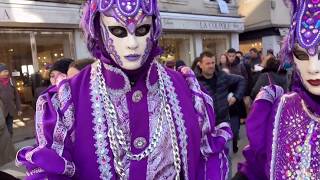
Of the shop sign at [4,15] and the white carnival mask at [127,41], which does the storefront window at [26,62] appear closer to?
the shop sign at [4,15]

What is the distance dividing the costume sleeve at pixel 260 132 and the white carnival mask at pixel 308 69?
0.72 ft

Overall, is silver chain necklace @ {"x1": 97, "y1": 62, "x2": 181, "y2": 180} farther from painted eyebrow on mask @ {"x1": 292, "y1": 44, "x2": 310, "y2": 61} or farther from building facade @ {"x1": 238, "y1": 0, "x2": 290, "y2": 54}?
building facade @ {"x1": 238, "y1": 0, "x2": 290, "y2": 54}

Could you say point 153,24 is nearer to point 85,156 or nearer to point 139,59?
point 139,59

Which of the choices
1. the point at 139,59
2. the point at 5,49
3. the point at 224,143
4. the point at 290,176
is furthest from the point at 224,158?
the point at 5,49

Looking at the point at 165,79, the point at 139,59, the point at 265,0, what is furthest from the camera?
the point at 265,0

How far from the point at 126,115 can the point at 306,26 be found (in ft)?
2.66

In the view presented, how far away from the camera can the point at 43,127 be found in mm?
1878

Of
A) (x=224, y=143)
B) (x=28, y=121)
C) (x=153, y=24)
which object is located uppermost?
(x=153, y=24)

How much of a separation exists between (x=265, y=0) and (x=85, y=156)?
18764 millimetres

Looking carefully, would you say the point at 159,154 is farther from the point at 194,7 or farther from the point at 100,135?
the point at 194,7

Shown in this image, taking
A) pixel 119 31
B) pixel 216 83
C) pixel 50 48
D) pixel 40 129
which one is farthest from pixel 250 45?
pixel 40 129

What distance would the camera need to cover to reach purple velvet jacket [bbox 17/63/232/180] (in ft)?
6.14

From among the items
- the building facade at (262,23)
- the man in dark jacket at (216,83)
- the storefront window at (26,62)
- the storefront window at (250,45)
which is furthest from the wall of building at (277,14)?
the man in dark jacket at (216,83)

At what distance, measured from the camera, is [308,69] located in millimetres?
1911
